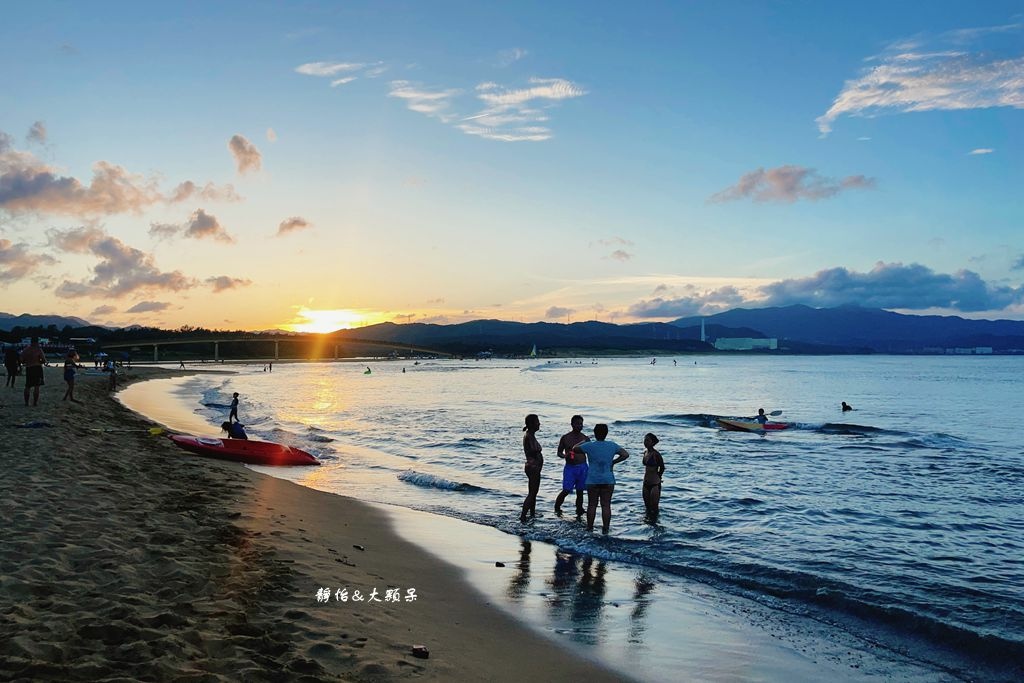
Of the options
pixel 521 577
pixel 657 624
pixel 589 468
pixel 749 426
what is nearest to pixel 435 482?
pixel 589 468

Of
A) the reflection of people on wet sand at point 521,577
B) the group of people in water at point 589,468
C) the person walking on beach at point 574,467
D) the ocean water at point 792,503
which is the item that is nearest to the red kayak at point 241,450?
the ocean water at point 792,503

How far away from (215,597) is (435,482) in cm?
1122

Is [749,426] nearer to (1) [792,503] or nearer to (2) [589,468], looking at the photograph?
(1) [792,503]

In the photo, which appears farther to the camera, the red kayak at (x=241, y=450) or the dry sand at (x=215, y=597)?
the red kayak at (x=241, y=450)

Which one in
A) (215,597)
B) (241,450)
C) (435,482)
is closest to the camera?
(215,597)

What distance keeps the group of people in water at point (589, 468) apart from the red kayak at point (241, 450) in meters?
9.35

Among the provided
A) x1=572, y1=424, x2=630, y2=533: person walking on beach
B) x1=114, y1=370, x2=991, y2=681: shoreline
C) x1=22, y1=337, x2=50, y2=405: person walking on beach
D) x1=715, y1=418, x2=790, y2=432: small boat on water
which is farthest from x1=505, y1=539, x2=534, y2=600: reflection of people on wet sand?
x1=715, y1=418, x2=790, y2=432: small boat on water

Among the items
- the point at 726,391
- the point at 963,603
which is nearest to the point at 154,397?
the point at 963,603

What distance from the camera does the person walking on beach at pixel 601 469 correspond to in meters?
12.0

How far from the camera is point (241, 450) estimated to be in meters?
19.6

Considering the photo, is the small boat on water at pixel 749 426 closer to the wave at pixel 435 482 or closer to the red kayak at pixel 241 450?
the wave at pixel 435 482

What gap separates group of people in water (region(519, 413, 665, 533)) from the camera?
12.1m

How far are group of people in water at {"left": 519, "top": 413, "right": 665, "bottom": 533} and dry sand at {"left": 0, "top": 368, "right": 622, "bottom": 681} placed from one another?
10.1 feet

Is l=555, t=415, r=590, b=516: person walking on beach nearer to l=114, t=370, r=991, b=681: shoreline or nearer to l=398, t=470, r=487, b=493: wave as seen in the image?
l=114, t=370, r=991, b=681: shoreline
